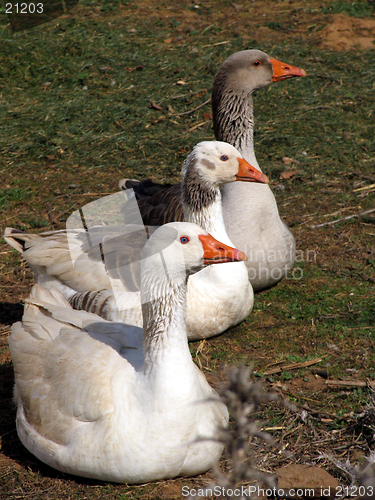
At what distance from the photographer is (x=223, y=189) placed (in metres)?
6.18

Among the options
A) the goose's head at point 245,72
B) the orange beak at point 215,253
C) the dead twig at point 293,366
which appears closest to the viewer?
the orange beak at point 215,253

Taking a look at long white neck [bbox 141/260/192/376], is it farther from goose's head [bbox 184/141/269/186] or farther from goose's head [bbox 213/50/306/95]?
goose's head [bbox 213/50/306/95]

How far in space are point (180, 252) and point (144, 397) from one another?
38.2 inches

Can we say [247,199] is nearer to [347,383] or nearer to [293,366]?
[293,366]

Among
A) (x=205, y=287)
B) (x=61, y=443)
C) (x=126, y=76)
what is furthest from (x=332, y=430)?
(x=126, y=76)

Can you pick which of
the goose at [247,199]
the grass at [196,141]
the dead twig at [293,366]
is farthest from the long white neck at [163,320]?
the goose at [247,199]

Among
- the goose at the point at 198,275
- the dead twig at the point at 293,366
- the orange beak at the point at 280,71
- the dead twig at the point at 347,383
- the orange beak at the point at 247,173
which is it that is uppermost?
the orange beak at the point at 280,71

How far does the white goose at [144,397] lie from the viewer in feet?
11.6

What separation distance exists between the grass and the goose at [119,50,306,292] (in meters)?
0.49

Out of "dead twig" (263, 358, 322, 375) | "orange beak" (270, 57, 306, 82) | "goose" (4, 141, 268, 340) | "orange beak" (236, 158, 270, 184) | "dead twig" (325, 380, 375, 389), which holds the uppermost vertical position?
"orange beak" (270, 57, 306, 82)

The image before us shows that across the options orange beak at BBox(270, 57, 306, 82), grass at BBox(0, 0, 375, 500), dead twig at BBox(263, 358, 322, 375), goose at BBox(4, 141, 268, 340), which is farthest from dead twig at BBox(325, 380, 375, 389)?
orange beak at BBox(270, 57, 306, 82)

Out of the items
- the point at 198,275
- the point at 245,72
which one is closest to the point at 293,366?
the point at 198,275

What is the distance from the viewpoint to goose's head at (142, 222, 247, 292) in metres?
3.63

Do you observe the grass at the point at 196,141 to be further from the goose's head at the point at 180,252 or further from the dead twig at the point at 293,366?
the goose's head at the point at 180,252
